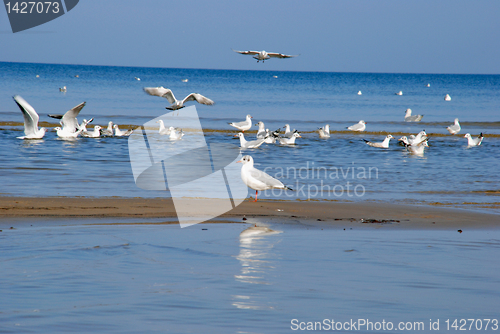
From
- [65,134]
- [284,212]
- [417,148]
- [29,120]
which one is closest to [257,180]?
[284,212]

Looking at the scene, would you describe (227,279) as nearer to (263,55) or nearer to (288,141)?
(263,55)

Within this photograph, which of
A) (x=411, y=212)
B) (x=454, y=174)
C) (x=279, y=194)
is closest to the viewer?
(x=411, y=212)

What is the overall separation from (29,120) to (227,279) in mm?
13636

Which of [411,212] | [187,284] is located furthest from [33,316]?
[411,212]

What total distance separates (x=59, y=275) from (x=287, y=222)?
3591 millimetres

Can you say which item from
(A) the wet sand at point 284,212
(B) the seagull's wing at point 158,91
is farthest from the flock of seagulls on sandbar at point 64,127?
(A) the wet sand at point 284,212

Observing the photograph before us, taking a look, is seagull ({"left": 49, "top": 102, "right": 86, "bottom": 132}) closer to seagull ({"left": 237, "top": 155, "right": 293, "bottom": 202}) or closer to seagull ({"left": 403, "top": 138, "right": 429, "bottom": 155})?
seagull ({"left": 237, "top": 155, "right": 293, "bottom": 202})

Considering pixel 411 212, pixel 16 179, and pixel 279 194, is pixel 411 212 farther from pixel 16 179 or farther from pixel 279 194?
pixel 16 179

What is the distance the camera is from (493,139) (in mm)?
23625

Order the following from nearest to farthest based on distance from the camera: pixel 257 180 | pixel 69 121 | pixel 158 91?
pixel 257 180 < pixel 158 91 < pixel 69 121

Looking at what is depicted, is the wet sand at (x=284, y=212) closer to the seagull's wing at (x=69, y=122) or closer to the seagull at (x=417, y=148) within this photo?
the seagull at (x=417, y=148)

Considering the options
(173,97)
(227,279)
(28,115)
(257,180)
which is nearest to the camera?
(227,279)

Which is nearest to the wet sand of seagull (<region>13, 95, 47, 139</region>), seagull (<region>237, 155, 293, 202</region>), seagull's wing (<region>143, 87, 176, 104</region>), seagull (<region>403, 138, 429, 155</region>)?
seagull (<region>237, 155, 293, 202</region>)

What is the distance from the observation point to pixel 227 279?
4832 mm
